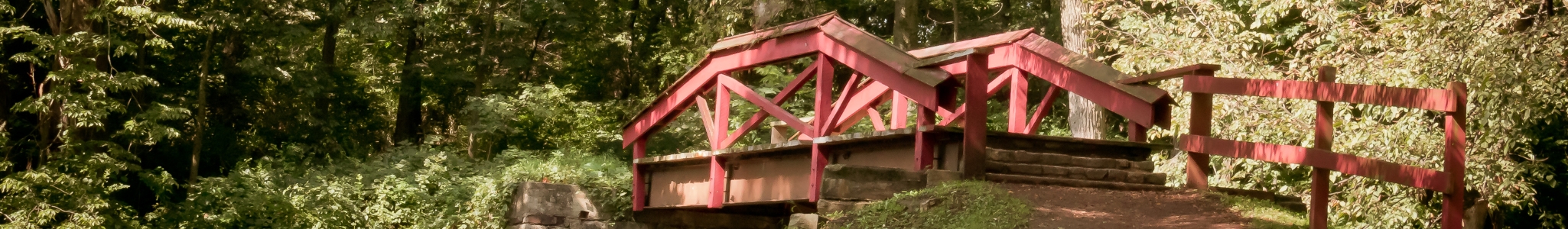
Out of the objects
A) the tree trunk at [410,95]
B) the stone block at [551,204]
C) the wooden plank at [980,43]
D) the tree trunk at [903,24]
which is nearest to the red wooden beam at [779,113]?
the wooden plank at [980,43]

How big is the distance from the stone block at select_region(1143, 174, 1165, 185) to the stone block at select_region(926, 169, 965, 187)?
1608mm

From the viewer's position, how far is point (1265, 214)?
29.9 ft

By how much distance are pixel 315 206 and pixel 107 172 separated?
2.38m

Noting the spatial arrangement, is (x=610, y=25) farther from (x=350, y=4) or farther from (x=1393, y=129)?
(x=1393, y=129)

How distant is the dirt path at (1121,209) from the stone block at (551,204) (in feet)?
22.7

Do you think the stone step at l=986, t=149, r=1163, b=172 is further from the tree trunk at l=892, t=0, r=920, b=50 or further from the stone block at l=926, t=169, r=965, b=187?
the tree trunk at l=892, t=0, r=920, b=50

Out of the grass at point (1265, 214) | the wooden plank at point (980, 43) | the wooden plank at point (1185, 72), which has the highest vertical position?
the wooden plank at point (980, 43)

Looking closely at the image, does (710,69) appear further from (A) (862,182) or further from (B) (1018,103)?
(A) (862,182)

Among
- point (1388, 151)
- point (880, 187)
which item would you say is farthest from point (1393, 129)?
point (880, 187)

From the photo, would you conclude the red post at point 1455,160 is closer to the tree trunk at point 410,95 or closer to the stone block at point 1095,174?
the stone block at point 1095,174

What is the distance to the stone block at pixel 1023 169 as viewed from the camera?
9977 mm

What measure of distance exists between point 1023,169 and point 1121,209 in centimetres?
109

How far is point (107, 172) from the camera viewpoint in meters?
16.2

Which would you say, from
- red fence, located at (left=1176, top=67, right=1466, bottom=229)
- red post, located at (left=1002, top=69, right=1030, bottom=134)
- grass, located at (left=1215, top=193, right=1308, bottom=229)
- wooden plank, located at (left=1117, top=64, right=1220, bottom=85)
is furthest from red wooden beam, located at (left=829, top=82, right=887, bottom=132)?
red fence, located at (left=1176, top=67, right=1466, bottom=229)
